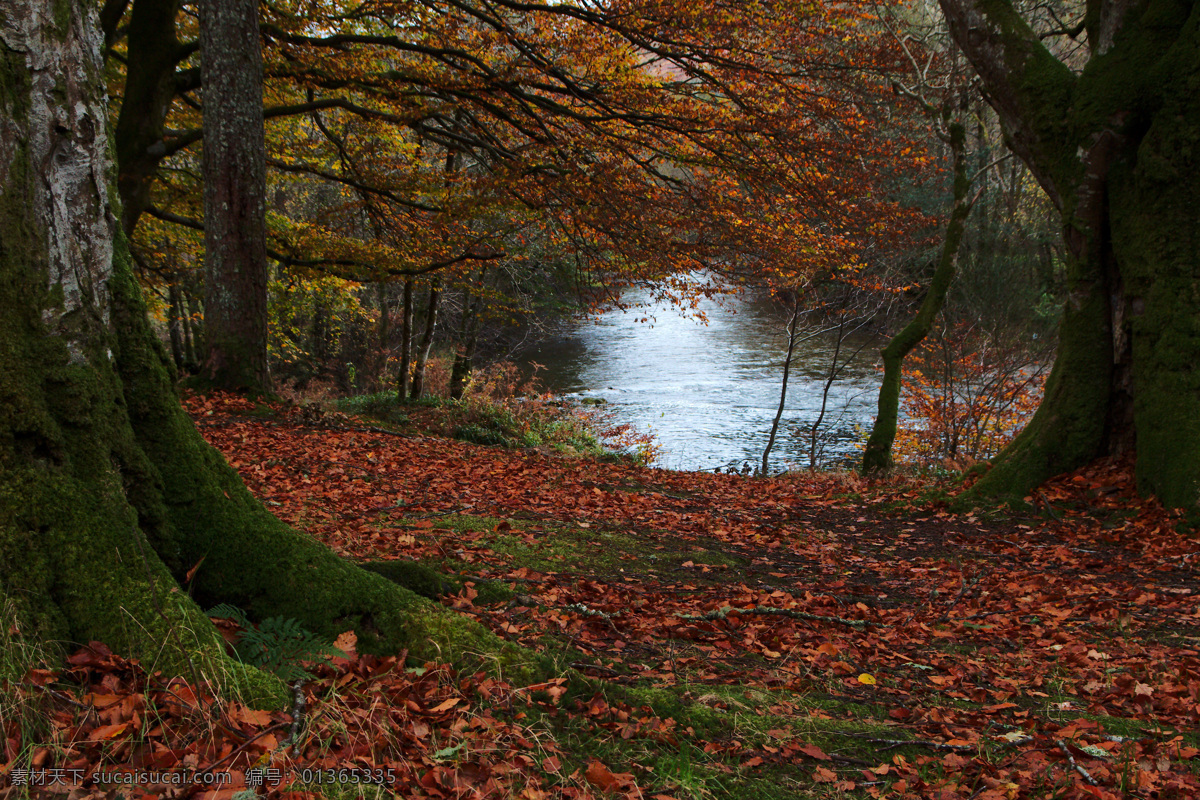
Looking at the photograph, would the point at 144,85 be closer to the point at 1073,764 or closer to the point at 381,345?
the point at 381,345

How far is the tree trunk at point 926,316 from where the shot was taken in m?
10.8

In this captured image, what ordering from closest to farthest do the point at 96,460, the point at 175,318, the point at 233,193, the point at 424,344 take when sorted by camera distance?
the point at 96,460 < the point at 233,193 < the point at 424,344 < the point at 175,318

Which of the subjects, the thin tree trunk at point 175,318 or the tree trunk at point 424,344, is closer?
the tree trunk at point 424,344

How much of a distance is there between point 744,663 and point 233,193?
796 cm

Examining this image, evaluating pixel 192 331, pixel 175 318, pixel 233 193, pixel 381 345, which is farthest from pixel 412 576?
pixel 192 331

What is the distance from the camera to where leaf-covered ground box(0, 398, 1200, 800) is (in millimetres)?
2010

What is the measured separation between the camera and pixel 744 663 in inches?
134

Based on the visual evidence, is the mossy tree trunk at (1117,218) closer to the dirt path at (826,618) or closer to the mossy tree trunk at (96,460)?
the dirt path at (826,618)

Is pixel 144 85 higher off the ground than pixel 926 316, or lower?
higher

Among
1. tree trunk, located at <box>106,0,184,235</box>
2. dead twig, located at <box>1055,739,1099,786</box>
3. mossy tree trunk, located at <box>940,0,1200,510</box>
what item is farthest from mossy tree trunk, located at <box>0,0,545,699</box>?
tree trunk, located at <box>106,0,184,235</box>

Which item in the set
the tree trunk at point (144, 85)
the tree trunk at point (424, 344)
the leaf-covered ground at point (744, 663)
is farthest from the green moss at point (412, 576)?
the tree trunk at point (424, 344)

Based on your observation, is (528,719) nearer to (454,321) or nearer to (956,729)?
(956,729)

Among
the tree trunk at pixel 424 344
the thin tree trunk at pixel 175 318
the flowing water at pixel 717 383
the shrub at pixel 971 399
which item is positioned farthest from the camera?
the flowing water at pixel 717 383

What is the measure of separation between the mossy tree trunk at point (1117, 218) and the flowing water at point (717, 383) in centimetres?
638
